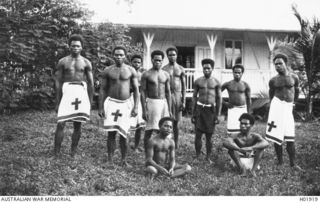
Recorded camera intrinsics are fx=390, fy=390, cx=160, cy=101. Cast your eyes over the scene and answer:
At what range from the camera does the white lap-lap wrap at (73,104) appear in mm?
6172

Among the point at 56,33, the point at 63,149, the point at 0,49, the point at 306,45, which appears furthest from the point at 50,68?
the point at 306,45

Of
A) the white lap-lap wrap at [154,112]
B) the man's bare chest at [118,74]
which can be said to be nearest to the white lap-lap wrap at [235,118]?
the white lap-lap wrap at [154,112]

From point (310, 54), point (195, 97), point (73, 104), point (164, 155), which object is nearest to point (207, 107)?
point (195, 97)

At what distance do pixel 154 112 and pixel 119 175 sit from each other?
1.33 m

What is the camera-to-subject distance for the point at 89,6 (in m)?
11.8

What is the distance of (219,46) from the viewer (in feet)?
55.3

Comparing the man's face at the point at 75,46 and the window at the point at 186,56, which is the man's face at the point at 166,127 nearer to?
the man's face at the point at 75,46

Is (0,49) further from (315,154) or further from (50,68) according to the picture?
(315,154)

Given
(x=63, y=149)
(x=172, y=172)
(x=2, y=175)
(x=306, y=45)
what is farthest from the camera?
(x=306, y=45)

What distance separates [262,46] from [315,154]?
1009 cm

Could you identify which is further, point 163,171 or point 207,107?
point 207,107

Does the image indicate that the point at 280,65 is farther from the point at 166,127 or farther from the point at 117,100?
the point at 117,100

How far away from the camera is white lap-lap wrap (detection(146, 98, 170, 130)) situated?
6.59 m

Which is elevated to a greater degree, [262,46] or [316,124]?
[262,46]
